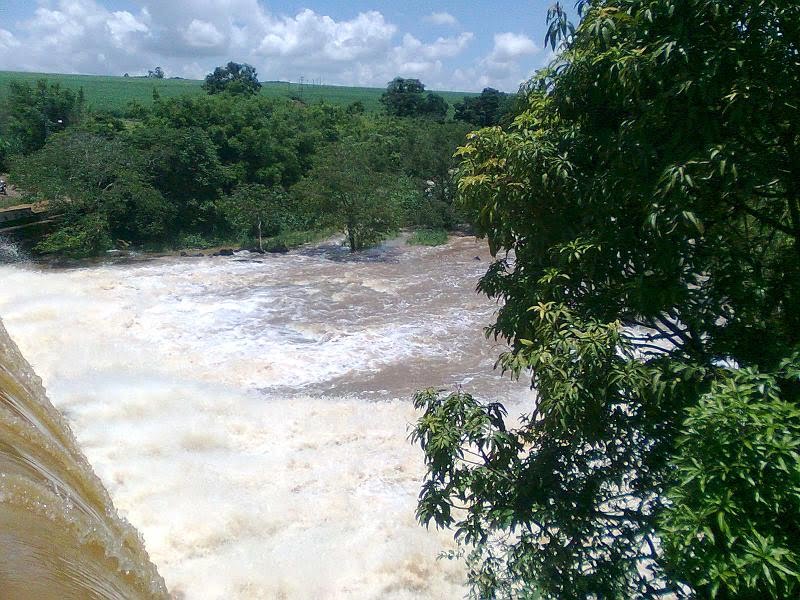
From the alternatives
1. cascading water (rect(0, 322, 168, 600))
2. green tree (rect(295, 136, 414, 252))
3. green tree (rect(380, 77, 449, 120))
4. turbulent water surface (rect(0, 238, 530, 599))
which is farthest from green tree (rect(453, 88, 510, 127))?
cascading water (rect(0, 322, 168, 600))

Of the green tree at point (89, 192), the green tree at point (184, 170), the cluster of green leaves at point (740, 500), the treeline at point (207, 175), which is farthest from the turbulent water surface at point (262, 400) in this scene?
the green tree at point (184, 170)

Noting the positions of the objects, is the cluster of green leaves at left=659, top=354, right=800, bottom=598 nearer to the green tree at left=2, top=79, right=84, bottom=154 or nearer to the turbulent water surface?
the turbulent water surface

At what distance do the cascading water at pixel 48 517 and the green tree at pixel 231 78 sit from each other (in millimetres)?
49379

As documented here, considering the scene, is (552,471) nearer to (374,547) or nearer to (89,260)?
(374,547)

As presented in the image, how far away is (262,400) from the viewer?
10.3 m

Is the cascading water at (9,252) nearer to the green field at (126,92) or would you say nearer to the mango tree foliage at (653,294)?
the green field at (126,92)

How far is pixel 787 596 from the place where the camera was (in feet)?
7.34

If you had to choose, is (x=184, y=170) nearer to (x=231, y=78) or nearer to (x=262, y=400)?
(x=262, y=400)

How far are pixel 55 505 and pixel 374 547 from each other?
482 cm

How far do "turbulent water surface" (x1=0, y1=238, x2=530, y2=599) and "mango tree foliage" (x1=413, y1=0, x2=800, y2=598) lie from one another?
3206 millimetres

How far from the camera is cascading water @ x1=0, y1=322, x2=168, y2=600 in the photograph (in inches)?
89.3

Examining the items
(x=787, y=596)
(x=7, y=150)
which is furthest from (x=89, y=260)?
(x=787, y=596)

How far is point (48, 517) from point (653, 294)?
2.66m

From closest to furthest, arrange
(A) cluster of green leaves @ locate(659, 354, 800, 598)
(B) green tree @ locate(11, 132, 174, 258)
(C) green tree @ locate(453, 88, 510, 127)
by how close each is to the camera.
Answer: (A) cluster of green leaves @ locate(659, 354, 800, 598) → (B) green tree @ locate(11, 132, 174, 258) → (C) green tree @ locate(453, 88, 510, 127)
